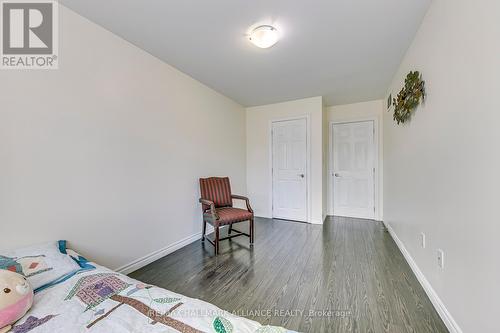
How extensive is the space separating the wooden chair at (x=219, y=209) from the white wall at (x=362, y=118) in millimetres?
2207

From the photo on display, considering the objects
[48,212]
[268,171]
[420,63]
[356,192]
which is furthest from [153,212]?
[356,192]

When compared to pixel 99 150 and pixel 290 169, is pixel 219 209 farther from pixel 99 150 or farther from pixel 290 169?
pixel 290 169

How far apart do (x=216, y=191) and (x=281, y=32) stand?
2.14 metres

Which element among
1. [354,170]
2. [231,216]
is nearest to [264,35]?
[231,216]

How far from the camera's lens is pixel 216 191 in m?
3.14

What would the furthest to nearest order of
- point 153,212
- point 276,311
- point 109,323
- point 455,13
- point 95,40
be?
point 153,212 → point 95,40 → point 276,311 → point 455,13 → point 109,323

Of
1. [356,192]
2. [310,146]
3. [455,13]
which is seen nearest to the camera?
[455,13]

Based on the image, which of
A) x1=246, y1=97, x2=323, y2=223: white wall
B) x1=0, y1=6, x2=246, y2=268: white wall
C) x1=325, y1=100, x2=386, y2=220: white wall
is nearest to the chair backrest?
x1=0, y1=6, x2=246, y2=268: white wall

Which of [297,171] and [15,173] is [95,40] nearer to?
[15,173]

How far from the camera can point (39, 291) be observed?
1137 millimetres

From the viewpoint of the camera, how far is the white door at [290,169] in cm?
399

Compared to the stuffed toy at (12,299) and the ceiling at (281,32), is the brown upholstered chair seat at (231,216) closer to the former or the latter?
the stuffed toy at (12,299)

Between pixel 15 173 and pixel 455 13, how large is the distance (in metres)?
3.07

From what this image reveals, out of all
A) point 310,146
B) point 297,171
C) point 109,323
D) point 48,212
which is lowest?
point 109,323
